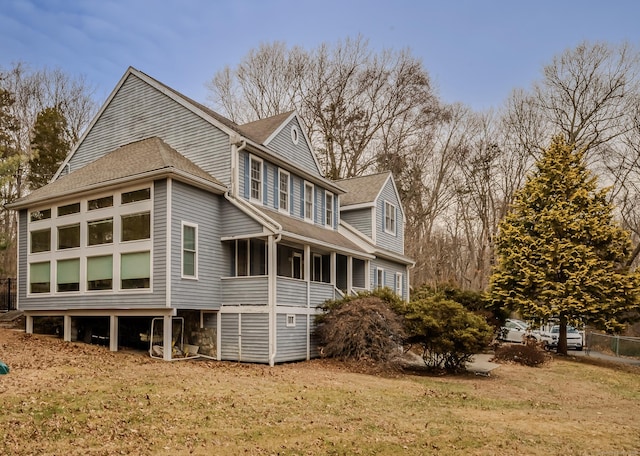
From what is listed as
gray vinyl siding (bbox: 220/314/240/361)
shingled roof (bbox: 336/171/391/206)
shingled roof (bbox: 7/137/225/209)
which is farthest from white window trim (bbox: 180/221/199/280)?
shingled roof (bbox: 336/171/391/206)

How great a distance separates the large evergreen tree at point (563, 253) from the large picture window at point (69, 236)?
57.1ft

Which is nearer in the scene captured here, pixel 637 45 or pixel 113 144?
pixel 113 144

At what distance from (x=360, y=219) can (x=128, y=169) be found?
12050 millimetres

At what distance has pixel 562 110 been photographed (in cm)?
3422

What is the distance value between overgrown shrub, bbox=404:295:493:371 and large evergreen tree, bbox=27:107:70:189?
22.7 m

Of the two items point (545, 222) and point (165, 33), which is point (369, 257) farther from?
point (165, 33)

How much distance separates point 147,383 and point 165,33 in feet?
29.9

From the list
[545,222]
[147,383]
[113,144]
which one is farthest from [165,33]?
[545,222]

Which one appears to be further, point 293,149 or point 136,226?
point 293,149

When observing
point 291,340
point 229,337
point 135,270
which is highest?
point 135,270

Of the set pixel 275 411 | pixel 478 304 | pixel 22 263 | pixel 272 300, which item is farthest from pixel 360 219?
pixel 275 411

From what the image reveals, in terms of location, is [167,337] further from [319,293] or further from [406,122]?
[406,122]

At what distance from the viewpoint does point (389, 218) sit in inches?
1059

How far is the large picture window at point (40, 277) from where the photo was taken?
17953mm
